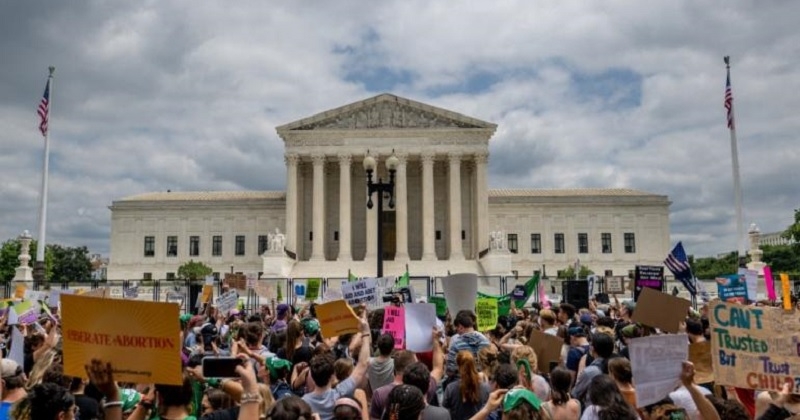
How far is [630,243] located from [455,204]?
21692 millimetres

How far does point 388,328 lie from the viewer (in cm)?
902

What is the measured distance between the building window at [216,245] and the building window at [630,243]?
4412cm

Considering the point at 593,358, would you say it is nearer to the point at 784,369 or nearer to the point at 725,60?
the point at 784,369

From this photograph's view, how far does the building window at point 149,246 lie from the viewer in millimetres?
69562

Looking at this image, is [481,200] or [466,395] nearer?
[466,395]

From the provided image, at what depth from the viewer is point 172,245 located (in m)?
69.8

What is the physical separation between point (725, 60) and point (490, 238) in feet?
89.3

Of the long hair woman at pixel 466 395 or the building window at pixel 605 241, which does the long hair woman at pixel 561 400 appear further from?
the building window at pixel 605 241

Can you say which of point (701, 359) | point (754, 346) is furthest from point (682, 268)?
point (754, 346)

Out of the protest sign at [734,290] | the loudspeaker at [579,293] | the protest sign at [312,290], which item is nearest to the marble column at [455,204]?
the protest sign at [312,290]

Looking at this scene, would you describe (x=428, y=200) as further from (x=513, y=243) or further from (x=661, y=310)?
(x=661, y=310)

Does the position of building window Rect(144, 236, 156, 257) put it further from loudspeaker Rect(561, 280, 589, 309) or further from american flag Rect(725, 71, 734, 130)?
loudspeaker Rect(561, 280, 589, 309)

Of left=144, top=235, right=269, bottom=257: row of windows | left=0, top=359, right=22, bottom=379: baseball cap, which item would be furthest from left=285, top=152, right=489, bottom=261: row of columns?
left=0, top=359, right=22, bottom=379: baseball cap

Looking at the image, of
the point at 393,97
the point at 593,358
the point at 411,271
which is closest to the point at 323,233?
the point at 411,271
